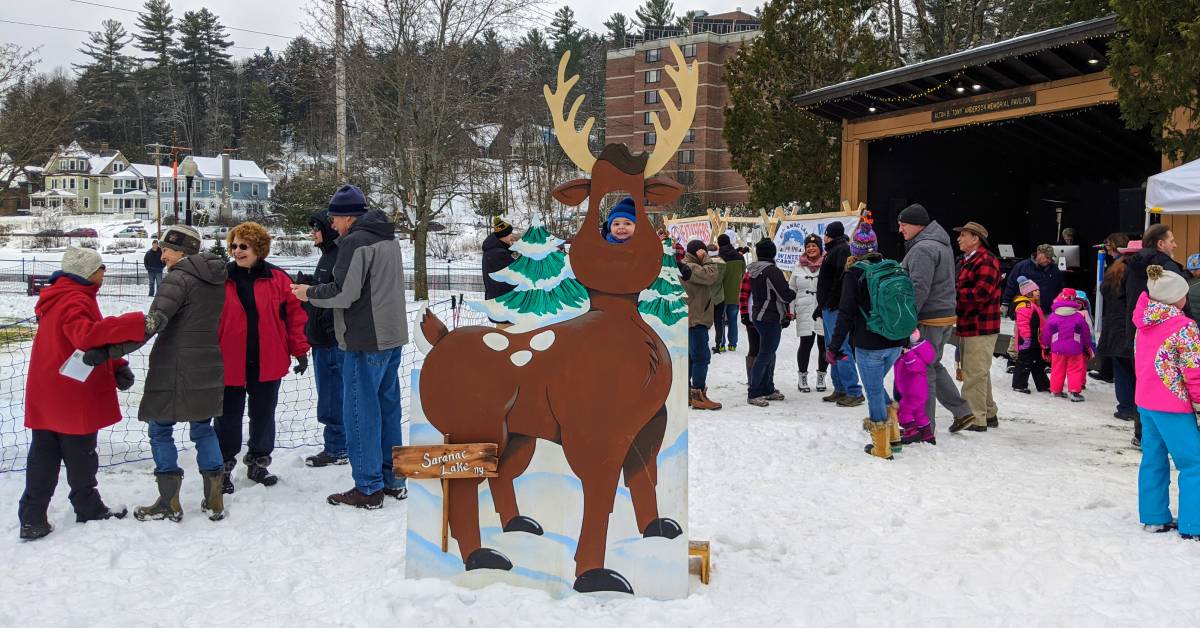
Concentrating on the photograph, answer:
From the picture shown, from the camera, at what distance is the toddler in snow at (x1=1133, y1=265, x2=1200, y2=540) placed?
415 centimetres

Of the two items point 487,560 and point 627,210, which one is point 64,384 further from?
point 627,210

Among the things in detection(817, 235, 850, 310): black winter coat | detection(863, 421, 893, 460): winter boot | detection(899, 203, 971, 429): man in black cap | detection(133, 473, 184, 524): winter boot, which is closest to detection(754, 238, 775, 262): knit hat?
detection(817, 235, 850, 310): black winter coat

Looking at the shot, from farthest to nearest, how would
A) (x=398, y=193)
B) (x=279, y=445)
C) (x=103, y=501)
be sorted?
(x=398, y=193)
(x=279, y=445)
(x=103, y=501)

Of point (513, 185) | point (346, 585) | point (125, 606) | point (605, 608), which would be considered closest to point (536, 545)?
point (605, 608)

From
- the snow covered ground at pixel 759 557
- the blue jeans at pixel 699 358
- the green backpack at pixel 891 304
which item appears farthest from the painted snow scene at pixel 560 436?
the blue jeans at pixel 699 358

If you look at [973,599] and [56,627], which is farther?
[973,599]

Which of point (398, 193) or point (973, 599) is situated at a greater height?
point (398, 193)

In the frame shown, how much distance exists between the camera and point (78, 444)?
4.36m

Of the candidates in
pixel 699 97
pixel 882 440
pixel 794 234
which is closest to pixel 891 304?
pixel 882 440

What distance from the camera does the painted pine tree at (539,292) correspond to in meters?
3.66

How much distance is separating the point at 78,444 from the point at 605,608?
2.99 meters

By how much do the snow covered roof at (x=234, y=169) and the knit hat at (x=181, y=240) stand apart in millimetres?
60628

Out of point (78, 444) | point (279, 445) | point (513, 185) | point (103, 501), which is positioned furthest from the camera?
point (513, 185)

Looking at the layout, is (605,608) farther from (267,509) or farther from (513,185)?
(513,185)
